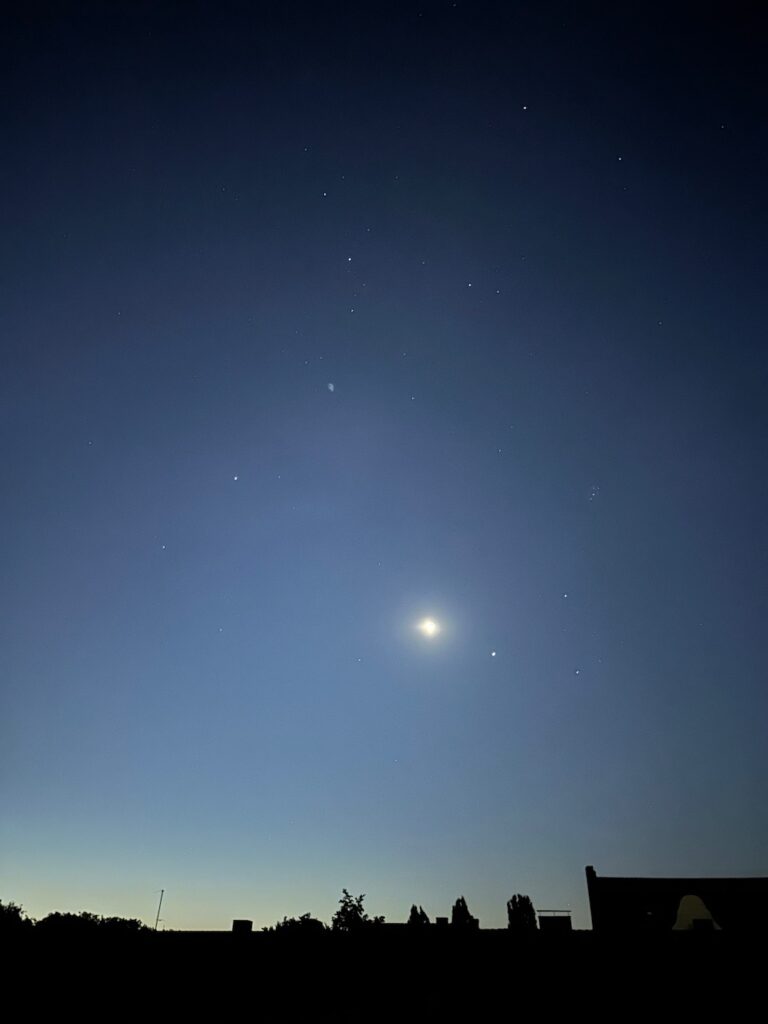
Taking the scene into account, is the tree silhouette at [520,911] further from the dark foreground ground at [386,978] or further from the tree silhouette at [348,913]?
the dark foreground ground at [386,978]

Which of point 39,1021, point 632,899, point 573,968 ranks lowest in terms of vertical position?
point 39,1021

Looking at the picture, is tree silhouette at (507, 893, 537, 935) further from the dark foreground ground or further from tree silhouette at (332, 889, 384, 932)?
the dark foreground ground

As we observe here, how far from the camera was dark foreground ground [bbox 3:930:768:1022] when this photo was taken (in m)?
13.9

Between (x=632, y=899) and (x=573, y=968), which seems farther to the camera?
(x=632, y=899)

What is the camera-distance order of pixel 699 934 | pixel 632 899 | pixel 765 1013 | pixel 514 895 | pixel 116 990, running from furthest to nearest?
1. pixel 514 895
2. pixel 632 899
3. pixel 116 990
4. pixel 699 934
5. pixel 765 1013

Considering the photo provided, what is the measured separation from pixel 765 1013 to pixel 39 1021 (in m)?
16.9

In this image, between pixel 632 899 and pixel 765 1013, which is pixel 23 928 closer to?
pixel 765 1013

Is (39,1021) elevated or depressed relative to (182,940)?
depressed

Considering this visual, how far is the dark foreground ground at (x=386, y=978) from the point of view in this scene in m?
13.9

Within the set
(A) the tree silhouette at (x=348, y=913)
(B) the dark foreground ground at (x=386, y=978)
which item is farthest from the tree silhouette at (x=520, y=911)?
(B) the dark foreground ground at (x=386, y=978)

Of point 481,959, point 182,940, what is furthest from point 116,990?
point 481,959

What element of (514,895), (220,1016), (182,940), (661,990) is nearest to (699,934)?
(661,990)

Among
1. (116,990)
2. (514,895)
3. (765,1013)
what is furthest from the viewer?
Answer: (514,895)

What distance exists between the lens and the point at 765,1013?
13.5m
